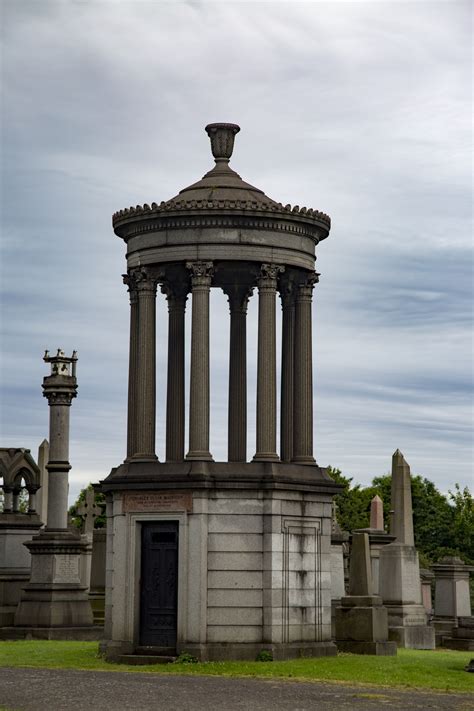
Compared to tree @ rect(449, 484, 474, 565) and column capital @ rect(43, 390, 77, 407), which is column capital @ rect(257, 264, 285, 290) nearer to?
column capital @ rect(43, 390, 77, 407)

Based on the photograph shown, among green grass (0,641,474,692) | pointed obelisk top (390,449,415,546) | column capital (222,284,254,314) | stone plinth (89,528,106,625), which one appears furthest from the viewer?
stone plinth (89,528,106,625)

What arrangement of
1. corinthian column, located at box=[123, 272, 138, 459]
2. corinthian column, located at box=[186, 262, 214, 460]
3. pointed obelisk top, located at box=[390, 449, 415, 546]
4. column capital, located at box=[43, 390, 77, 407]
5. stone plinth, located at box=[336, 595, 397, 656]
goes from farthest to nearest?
pointed obelisk top, located at box=[390, 449, 415, 546] < column capital, located at box=[43, 390, 77, 407] < stone plinth, located at box=[336, 595, 397, 656] < corinthian column, located at box=[123, 272, 138, 459] < corinthian column, located at box=[186, 262, 214, 460]

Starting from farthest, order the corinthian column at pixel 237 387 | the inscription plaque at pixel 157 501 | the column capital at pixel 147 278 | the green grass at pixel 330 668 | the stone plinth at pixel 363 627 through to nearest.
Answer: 1. the corinthian column at pixel 237 387
2. the stone plinth at pixel 363 627
3. the column capital at pixel 147 278
4. the inscription plaque at pixel 157 501
5. the green grass at pixel 330 668

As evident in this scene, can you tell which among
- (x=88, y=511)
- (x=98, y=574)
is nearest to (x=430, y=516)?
(x=88, y=511)

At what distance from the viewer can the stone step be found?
90.4ft

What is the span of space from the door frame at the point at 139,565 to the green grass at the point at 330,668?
107 cm

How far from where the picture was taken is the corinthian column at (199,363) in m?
28.3

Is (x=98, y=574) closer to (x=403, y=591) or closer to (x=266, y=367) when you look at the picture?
(x=403, y=591)

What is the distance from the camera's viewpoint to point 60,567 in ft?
125

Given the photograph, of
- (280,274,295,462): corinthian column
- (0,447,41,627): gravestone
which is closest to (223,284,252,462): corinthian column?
(280,274,295,462): corinthian column

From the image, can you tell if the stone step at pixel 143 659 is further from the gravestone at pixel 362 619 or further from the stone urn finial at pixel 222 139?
the stone urn finial at pixel 222 139

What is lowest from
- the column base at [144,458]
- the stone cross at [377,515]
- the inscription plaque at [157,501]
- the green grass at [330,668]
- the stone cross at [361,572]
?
the green grass at [330,668]

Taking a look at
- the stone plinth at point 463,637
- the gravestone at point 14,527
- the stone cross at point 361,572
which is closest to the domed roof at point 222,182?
the stone cross at point 361,572

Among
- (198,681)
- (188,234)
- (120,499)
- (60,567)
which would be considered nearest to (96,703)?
(198,681)
